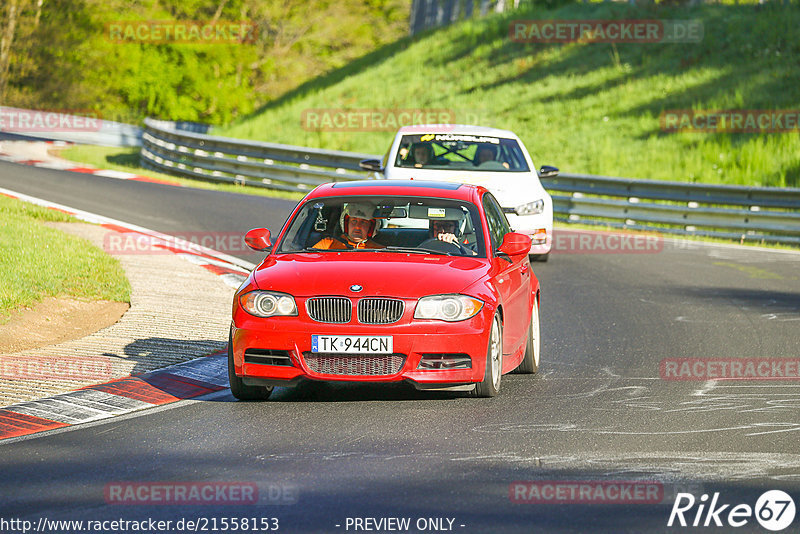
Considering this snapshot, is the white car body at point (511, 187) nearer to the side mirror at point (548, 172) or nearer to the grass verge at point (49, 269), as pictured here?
the side mirror at point (548, 172)

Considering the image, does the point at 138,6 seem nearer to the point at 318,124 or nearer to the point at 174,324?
the point at 318,124

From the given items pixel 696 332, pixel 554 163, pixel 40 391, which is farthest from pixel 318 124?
pixel 40 391

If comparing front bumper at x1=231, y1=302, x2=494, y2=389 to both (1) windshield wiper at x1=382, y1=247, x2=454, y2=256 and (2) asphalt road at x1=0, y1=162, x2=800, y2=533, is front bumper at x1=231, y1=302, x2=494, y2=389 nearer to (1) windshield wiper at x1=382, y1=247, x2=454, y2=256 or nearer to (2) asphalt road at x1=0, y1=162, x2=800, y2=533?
(2) asphalt road at x1=0, y1=162, x2=800, y2=533

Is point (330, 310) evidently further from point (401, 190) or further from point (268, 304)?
point (401, 190)

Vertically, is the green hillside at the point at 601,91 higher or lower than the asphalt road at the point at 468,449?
higher

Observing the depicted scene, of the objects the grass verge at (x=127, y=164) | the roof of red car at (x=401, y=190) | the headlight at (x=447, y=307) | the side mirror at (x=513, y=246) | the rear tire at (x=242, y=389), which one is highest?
the roof of red car at (x=401, y=190)

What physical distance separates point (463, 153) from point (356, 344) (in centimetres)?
914

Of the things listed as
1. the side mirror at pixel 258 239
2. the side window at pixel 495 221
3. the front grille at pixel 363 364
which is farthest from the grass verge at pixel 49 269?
the side window at pixel 495 221

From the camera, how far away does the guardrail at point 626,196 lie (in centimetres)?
2122

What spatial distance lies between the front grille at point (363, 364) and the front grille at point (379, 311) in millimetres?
233

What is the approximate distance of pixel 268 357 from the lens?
807 cm

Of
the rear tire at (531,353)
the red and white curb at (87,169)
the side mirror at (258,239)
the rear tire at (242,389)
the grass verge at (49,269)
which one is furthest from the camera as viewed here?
the red and white curb at (87,169)

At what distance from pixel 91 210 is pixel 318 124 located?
19840 mm

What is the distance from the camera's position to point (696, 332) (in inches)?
465
